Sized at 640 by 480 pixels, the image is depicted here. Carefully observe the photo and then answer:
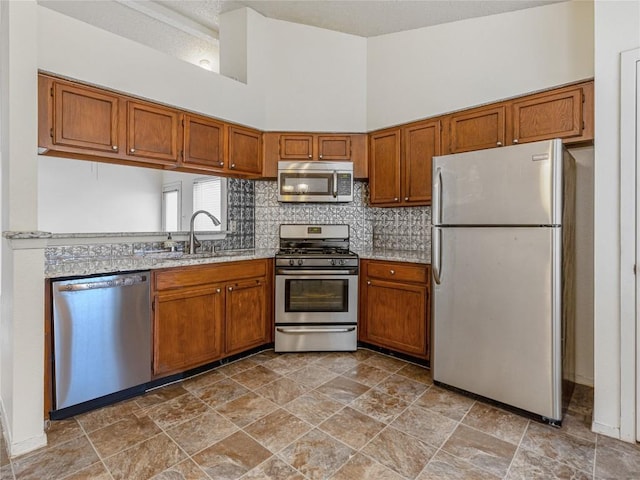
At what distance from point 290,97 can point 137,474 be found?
10.3ft

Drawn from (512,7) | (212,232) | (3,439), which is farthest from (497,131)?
(3,439)

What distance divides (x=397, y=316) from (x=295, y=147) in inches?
73.8

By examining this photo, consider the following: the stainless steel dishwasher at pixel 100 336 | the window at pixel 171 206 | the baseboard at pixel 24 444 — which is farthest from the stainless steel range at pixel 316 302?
the baseboard at pixel 24 444

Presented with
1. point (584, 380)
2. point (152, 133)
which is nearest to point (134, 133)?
point (152, 133)

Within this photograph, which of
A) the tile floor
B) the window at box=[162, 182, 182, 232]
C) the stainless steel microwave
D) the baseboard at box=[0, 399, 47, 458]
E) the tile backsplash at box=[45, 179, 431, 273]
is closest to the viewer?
the tile floor

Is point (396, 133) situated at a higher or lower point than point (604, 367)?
higher

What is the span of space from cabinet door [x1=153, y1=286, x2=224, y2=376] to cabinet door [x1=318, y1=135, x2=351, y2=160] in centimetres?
166

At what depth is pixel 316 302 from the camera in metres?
3.17

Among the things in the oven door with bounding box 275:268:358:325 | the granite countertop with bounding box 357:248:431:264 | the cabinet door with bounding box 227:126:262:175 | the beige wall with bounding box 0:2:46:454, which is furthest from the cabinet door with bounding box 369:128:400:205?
the beige wall with bounding box 0:2:46:454

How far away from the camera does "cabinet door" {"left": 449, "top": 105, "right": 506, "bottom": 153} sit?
8.91ft

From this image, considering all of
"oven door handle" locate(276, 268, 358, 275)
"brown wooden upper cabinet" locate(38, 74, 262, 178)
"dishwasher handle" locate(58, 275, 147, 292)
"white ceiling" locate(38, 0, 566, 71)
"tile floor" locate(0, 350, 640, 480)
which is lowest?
"tile floor" locate(0, 350, 640, 480)

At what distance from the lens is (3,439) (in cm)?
188

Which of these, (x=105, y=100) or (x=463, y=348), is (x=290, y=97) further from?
(x=463, y=348)

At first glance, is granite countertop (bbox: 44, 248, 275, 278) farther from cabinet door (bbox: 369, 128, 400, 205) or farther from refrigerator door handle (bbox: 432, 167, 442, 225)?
refrigerator door handle (bbox: 432, 167, 442, 225)
